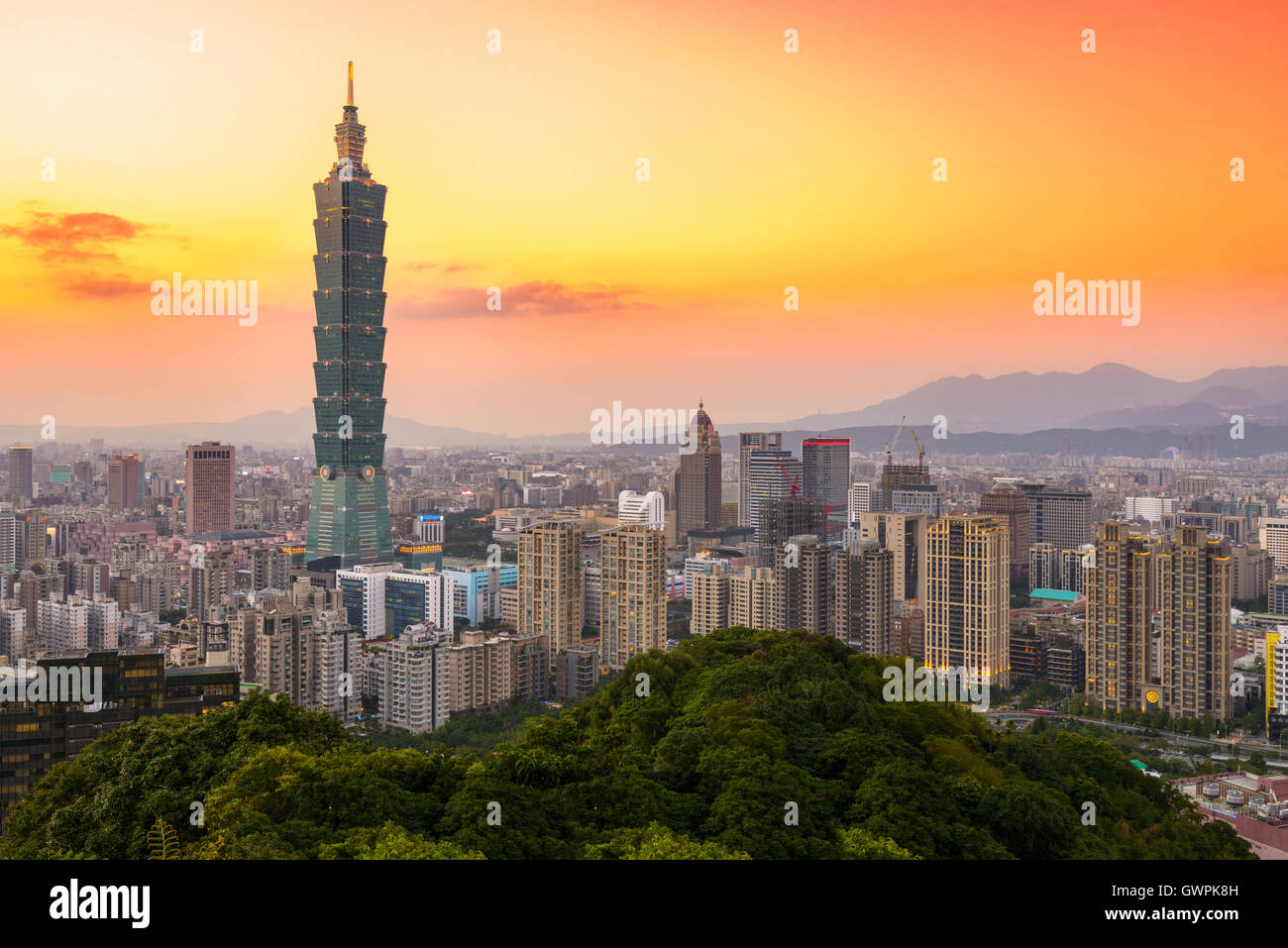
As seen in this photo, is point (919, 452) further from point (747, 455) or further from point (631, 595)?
point (631, 595)

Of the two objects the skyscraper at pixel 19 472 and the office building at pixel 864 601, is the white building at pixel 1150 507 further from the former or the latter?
the skyscraper at pixel 19 472

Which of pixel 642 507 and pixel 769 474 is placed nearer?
pixel 642 507

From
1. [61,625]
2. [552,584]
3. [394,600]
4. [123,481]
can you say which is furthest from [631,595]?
[123,481]
